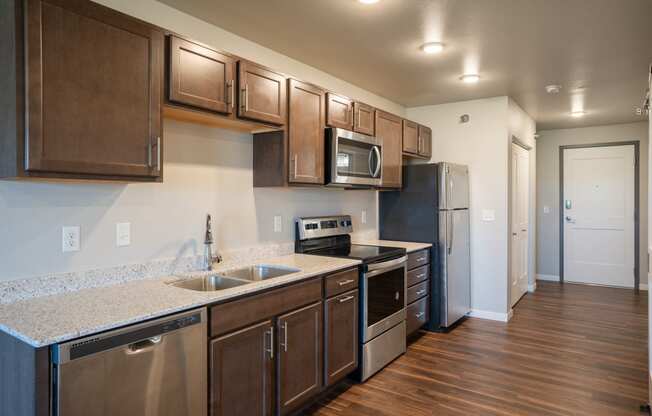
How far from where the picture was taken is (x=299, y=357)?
2.38m

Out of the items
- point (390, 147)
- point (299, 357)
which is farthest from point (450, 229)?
point (299, 357)

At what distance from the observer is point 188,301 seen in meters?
1.75

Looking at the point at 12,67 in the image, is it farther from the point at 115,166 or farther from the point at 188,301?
the point at 188,301

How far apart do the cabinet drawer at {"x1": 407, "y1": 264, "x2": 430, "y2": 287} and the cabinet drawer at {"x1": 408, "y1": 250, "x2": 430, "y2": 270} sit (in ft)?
0.15

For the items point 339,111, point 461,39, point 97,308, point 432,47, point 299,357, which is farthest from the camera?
point 339,111

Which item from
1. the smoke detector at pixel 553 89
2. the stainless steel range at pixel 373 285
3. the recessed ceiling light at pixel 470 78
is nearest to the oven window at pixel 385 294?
the stainless steel range at pixel 373 285

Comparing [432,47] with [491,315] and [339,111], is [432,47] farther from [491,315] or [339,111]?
[491,315]

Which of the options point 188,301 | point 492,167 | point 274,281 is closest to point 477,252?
point 492,167

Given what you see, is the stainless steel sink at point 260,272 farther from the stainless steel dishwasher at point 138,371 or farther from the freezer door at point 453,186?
the freezer door at point 453,186

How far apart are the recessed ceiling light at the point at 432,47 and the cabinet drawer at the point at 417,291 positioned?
78.9 inches

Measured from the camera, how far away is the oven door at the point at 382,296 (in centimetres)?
296

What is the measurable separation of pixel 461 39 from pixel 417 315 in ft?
7.83

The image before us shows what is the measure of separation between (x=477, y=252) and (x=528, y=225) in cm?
167

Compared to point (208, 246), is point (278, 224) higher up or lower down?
higher up
